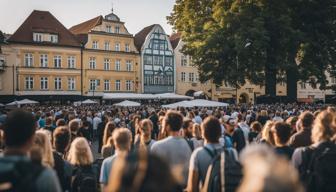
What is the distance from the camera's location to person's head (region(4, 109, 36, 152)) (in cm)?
347

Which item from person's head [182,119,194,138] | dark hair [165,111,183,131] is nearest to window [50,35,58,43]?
person's head [182,119,194,138]

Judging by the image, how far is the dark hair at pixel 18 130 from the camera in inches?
137

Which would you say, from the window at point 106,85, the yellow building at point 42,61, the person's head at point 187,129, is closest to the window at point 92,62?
the yellow building at point 42,61

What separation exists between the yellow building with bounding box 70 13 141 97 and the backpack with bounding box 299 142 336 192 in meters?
50.8

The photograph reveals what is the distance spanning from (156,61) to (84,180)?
55.4m

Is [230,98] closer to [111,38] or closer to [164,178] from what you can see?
[111,38]

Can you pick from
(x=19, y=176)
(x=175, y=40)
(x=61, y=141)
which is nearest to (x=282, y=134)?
(x=61, y=141)

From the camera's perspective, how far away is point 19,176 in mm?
3012

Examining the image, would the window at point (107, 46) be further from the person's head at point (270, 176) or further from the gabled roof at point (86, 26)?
the person's head at point (270, 176)

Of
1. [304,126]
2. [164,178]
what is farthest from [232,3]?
[164,178]

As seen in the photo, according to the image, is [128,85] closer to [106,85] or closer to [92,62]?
[106,85]

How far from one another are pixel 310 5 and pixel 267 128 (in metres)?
34.1

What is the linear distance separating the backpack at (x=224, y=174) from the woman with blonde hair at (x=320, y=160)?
1064mm

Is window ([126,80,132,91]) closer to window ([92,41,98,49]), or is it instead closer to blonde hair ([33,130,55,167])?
window ([92,41,98,49])
